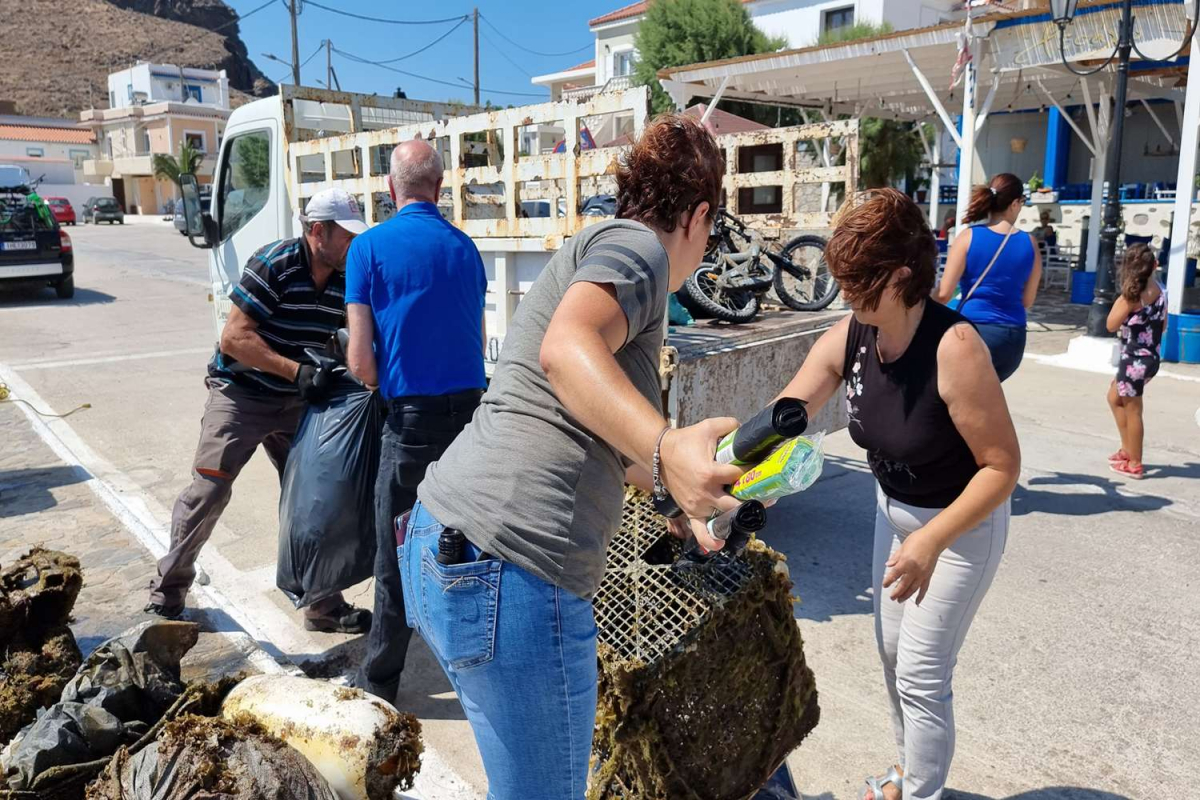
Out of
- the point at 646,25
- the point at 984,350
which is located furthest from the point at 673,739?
the point at 646,25

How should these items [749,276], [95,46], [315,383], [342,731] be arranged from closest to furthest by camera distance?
[342,731], [315,383], [749,276], [95,46]

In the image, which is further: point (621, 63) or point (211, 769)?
point (621, 63)

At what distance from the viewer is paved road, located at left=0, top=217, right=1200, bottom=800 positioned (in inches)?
120

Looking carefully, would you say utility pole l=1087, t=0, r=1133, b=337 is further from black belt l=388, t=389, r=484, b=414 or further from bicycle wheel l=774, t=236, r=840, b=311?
black belt l=388, t=389, r=484, b=414

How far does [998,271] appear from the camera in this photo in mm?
4852

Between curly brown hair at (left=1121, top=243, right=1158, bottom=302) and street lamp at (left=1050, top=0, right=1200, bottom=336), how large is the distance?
3.97 metres

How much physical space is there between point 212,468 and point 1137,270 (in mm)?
5612

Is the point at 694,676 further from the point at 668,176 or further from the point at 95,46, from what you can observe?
the point at 95,46

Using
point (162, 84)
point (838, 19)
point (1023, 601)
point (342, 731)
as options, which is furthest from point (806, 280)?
point (162, 84)

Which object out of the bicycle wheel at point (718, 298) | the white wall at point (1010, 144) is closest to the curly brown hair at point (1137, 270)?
the bicycle wheel at point (718, 298)

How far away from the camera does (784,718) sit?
2.35m

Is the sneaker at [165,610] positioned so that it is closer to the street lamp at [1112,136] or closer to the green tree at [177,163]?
the street lamp at [1112,136]

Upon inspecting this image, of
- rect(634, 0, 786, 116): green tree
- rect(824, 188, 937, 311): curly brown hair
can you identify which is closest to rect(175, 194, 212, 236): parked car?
rect(824, 188, 937, 311): curly brown hair

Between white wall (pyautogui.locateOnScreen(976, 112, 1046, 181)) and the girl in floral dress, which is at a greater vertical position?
white wall (pyautogui.locateOnScreen(976, 112, 1046, 181))
